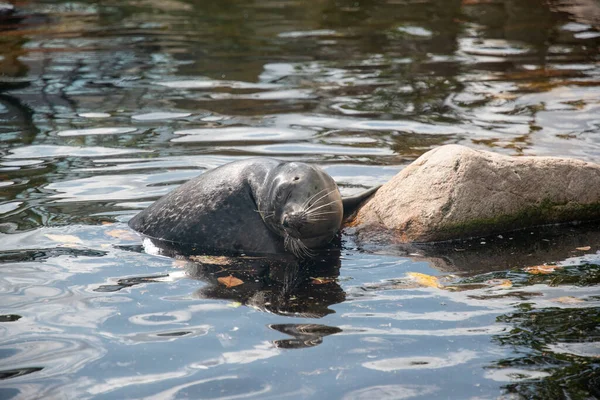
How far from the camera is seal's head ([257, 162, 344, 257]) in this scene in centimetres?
665

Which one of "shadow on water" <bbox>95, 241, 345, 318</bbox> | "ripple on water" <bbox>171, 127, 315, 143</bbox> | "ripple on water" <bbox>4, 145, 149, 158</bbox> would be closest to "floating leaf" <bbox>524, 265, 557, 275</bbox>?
"shadow on water" <bbox>95, 241, 345, 318</bbox>

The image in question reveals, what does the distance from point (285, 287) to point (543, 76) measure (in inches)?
368

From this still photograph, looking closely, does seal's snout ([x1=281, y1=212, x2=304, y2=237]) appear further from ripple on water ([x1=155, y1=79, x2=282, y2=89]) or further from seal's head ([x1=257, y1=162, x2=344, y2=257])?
ripple on water ([x1=155, y1=79, x2=282, y2=89])

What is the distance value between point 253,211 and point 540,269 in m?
2.49

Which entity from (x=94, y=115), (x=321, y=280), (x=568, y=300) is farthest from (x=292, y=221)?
(x=94, y=115)

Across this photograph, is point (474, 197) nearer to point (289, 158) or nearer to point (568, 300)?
point (568, 300)

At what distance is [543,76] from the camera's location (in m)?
14.0

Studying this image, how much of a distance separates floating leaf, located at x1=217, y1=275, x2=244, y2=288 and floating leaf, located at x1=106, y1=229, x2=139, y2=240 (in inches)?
55.4

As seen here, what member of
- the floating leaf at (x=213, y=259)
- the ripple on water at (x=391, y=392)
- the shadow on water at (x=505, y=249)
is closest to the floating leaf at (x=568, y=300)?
the shadow on water at (x=505, y=249)

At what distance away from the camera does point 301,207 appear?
662 cm

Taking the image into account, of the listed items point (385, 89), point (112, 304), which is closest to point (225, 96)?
point (385, 89)

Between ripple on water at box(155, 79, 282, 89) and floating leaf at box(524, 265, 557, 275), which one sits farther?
ripple on water at box(155, 79, 282, 89)

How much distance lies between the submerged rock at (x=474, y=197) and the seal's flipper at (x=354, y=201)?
0.31 ft

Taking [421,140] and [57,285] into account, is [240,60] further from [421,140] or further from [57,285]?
[57,285]
